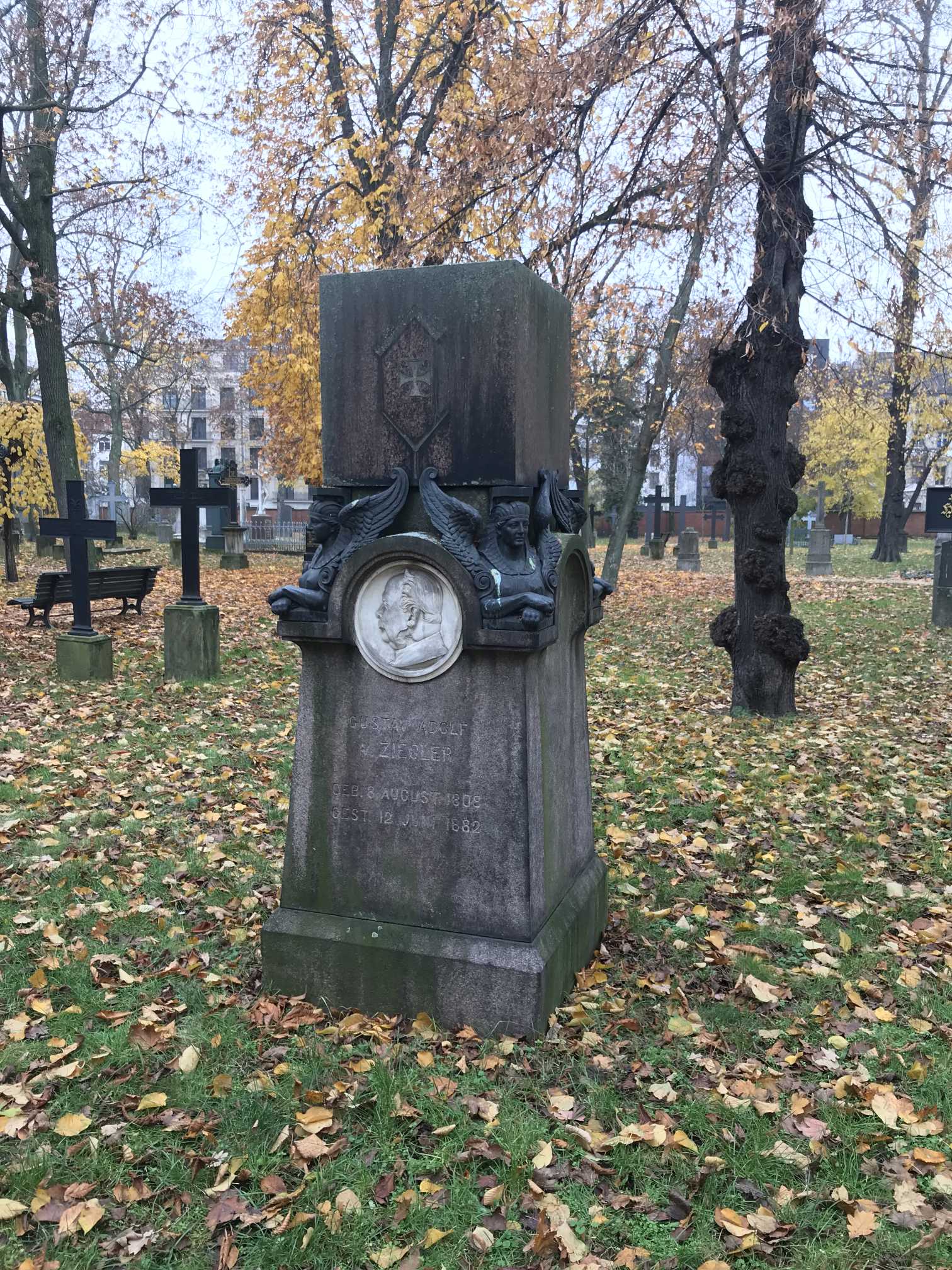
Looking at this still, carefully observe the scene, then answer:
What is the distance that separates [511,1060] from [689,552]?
24.2m

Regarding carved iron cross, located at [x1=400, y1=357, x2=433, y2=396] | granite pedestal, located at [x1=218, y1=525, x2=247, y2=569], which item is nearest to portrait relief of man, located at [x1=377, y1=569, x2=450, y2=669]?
carved iron cross, located at [x1=400, y1=357, x2=433, y2=396]

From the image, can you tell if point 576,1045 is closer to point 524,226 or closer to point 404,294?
point 404,294

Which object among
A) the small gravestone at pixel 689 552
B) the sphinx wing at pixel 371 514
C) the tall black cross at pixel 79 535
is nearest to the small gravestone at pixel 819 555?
the small gravestone at pixel 689 552

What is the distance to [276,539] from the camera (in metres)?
34.8

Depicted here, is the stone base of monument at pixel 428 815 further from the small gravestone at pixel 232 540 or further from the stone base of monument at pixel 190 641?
the small gravestone at pixel 232 540

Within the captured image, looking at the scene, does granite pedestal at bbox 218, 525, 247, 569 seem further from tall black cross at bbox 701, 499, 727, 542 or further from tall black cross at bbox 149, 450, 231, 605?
tall black cross at bbox 701, 499, 727, 542

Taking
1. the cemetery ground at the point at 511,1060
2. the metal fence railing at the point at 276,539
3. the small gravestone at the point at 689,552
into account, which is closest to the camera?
the cemetery ground at the point at 511,1060

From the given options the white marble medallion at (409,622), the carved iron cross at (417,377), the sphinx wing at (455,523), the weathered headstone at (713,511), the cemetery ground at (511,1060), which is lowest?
the cemetery ground at (511,1060)

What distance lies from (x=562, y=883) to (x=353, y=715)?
47.4 inches

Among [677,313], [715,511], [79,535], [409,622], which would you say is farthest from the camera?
[715,511]

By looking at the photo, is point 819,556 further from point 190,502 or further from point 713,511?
point 713,511

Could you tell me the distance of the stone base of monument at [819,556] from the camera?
78.9ft

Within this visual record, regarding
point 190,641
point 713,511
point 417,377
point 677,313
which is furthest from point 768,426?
point 713,511

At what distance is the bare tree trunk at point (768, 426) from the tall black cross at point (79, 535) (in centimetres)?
664
